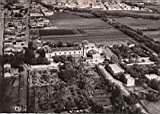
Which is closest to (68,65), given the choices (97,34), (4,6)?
(97,34)

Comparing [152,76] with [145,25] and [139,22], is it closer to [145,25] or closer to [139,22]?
[145,25]

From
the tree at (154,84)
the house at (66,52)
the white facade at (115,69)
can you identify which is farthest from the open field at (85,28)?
the tree at (154,84)

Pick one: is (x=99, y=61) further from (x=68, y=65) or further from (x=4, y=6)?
(x=4, y=6)

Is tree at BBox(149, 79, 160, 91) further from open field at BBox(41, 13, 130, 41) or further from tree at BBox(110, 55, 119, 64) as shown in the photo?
open field at BBox(41, 13, 130, 41)

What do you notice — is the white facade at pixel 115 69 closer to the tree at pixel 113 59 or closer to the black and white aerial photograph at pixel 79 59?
the black and white aerial photograph at pixel 79 59

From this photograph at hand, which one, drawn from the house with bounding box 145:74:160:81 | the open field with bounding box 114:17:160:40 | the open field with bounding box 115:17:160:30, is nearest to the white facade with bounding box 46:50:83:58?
the house with bounding box 145:74:160:81

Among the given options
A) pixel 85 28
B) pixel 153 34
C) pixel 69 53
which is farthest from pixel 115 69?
pixel 85 28
